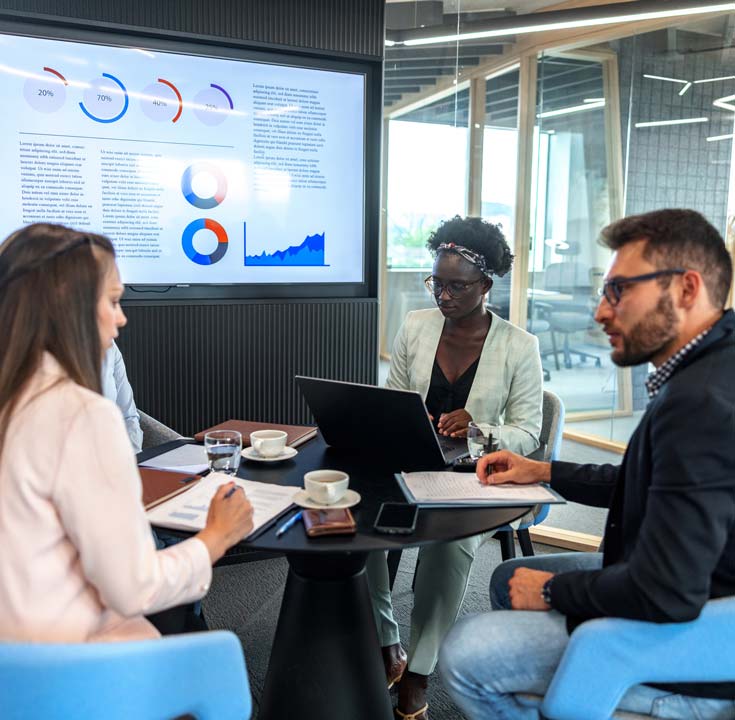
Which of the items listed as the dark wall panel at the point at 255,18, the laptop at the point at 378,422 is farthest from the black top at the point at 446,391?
the dark wall panel at the point at 255,18

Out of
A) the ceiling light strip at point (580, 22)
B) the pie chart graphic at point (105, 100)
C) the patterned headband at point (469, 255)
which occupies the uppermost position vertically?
the ceiling light strip at point (580, 22)

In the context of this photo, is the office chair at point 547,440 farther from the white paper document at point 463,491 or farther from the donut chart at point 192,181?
the donut chart at point 192,181

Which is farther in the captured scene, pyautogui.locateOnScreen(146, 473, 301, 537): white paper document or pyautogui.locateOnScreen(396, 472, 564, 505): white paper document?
pyautogui.locateOnScreen(396, 472, 564, 505): white paper document

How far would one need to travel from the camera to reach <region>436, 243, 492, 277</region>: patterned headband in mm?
2492

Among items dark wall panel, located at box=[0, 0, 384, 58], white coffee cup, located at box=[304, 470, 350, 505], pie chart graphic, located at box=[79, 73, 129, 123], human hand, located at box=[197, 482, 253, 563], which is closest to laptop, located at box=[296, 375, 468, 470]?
white coffee cup, located at box=[304, 470, 350, 505]

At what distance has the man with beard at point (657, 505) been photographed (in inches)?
48.9

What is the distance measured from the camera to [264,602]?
2857mm

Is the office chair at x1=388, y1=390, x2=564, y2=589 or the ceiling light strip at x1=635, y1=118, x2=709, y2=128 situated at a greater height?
the ceiling light strip at x1=635, y1=118, x2=709, y2=128

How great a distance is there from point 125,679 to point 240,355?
2139 millimetres

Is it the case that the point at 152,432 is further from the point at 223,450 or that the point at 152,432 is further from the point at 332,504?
the point at 332,504

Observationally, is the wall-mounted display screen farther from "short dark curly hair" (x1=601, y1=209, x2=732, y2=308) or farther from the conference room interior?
"short dark curly hair" (x1=601, y1=209, x2=732, y2=308)

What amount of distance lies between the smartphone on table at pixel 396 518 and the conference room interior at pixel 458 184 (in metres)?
0.98

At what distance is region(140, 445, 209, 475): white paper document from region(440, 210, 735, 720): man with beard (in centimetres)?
78

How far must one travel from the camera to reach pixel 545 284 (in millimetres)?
5246
